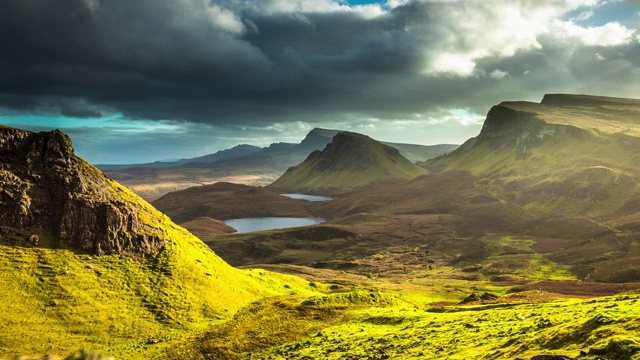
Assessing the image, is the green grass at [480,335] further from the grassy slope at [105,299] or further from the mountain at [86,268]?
the mountain at [86,268]

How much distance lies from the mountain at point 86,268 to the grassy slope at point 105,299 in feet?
0.50

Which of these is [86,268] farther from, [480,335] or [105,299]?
[480,335]


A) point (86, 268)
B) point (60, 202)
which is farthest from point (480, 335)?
point (60, 202)

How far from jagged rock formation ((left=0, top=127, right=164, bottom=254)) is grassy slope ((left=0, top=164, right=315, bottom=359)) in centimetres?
244

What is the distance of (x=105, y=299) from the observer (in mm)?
64938

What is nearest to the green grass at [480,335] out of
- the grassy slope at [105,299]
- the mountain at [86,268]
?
the grassy slope at [105,299]

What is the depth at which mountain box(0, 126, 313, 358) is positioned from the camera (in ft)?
192

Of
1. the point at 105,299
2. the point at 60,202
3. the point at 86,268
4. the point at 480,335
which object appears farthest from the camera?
the point at 60,202

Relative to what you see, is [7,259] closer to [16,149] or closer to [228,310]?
[16,149]

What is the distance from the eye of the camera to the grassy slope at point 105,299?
185 feet

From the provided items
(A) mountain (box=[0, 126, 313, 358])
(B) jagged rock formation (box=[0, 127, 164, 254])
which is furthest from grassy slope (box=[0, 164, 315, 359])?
(B) jagged rock formation (box=[0, 127, 164, 254])

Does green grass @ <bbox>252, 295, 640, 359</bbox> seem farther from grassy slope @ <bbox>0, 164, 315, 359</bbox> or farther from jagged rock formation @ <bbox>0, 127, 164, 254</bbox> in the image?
jagged rock formation @ <bbox>0, 127, 164, 254</bbox>

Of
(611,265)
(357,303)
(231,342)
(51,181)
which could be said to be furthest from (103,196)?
(611,265)

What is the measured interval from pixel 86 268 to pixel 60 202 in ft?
47.4
